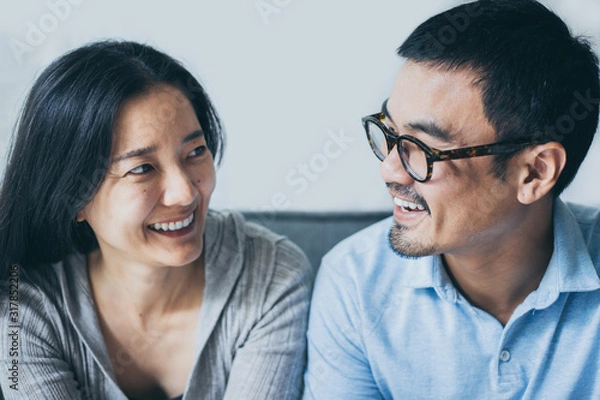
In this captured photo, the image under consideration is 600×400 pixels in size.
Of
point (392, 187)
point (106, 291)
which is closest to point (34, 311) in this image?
point (106, 291)

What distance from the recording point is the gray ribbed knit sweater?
1392 mm

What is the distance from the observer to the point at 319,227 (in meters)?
1.80

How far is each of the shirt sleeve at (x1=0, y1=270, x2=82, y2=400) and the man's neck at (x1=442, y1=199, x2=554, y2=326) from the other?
2.77ft

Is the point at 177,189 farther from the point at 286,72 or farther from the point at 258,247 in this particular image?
the point at 286,72

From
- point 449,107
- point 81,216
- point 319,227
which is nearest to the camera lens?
point 449,107

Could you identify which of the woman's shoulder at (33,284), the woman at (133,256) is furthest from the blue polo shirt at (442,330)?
the woman's shoulder at (33,284)

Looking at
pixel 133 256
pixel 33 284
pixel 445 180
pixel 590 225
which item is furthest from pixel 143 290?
pixel 590 225

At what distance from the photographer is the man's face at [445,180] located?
47.8 inches

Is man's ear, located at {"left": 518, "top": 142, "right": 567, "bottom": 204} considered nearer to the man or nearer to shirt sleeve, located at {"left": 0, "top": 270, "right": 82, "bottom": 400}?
the man

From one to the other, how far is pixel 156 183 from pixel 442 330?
0.64 meters

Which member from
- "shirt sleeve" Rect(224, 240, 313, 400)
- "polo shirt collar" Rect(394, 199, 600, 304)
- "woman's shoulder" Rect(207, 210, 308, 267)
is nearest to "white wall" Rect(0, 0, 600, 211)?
"woman's shoulder" Rect(207, 210, 308, 267)

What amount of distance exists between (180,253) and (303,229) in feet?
1.62

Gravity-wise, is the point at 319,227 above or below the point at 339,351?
above

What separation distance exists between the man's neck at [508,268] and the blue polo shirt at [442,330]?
0.04 m
